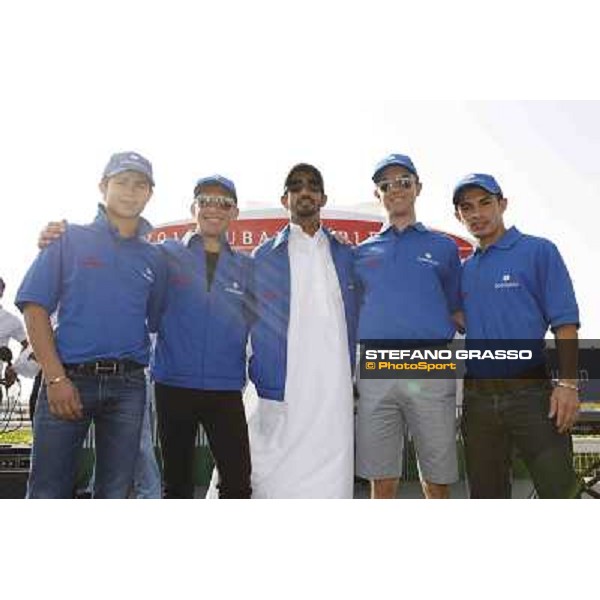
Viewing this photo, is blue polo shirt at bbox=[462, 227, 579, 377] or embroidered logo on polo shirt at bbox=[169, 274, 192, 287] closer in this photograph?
blue polo shirt at bbox=[462, 227, 579, 377]

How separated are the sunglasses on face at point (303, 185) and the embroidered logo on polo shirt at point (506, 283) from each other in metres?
0.85

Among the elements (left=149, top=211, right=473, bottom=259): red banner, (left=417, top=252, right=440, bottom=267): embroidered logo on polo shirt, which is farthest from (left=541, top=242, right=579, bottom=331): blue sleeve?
(left=149, top=211, right=473, bottom=259): red banner

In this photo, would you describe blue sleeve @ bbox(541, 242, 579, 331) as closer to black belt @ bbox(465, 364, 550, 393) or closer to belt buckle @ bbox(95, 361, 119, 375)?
black belt @ bbox(465, 364, 550, 393)

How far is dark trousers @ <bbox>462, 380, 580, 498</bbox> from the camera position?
2.53 m

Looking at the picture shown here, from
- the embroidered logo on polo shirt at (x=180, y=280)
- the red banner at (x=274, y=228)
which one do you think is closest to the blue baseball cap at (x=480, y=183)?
the embroidered logo on polo shirt at (x=180, y=280)

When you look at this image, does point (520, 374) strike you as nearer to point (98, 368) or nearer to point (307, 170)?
point (307, 170)

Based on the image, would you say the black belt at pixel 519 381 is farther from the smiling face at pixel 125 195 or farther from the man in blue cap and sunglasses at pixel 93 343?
the smiling face at pixel 125 195

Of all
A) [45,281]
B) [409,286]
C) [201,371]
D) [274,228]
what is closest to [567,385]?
[409,286]

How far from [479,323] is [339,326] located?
0.57 m

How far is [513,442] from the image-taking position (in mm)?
2645

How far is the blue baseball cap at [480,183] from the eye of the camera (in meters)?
2.69

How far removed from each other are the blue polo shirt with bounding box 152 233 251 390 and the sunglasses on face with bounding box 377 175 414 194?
0.74m

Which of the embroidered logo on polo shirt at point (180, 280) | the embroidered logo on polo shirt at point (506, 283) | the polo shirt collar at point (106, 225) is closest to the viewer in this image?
the polo shirt collar at point (106, 225)
